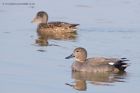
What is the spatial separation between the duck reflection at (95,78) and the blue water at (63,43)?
1.8 inches

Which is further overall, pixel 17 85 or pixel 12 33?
pixel 12 33

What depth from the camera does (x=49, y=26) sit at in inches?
856

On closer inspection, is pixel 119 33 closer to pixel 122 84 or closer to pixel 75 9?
pixel 75 9

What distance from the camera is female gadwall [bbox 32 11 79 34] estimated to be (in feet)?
69.1

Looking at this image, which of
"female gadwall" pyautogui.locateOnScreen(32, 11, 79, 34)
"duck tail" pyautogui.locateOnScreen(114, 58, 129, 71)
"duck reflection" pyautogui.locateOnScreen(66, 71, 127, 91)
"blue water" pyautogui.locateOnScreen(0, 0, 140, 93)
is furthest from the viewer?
"female gadwall" pyautogui.locateOnScreen(32, 11, 79, 34)

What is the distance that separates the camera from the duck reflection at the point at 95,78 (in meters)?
14.1

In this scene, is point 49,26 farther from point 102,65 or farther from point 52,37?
point 102,65

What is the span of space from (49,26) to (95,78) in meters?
7.08

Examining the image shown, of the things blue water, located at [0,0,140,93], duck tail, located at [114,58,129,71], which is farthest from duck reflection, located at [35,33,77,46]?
duck tail, located at [114,58,129,71]

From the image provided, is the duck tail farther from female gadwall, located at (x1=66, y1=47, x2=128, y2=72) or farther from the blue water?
the blue water

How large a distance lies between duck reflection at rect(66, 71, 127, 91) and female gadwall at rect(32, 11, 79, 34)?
5.64 meters

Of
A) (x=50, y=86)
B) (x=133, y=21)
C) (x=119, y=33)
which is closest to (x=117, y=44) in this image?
(x=119, y=33)

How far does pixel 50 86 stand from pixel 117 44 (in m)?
4.67

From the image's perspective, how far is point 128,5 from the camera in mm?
23422
